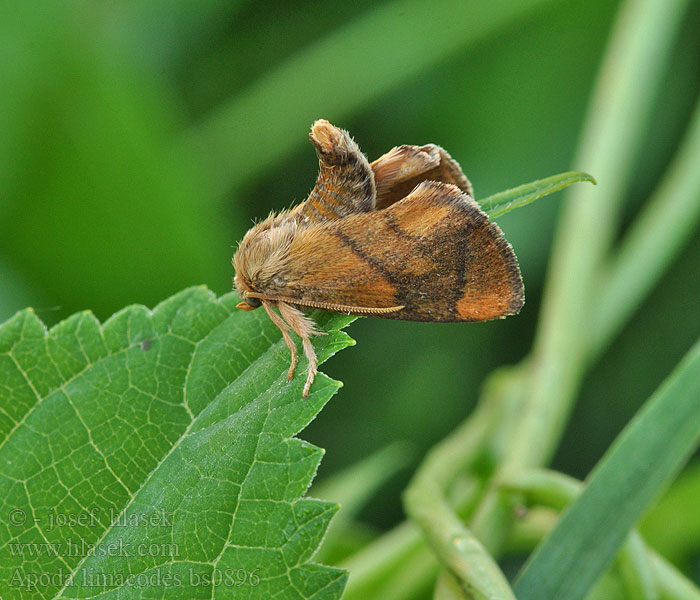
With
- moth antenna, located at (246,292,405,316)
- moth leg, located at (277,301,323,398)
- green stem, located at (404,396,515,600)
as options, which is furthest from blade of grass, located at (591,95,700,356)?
moth leg, located at (277,301,323,398)

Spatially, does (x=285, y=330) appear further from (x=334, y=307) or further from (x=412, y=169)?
(x=412, y=169)

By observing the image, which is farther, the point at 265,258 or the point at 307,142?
the point at 307,142

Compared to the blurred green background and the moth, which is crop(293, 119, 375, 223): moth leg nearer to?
the moth

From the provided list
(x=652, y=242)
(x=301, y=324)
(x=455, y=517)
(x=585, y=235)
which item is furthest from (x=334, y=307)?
(x=652, y=242)

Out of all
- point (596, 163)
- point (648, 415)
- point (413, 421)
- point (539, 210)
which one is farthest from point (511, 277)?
point (539, 210)

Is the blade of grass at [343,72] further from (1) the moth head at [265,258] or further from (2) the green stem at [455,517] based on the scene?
(2) the green stem at [455,517]
